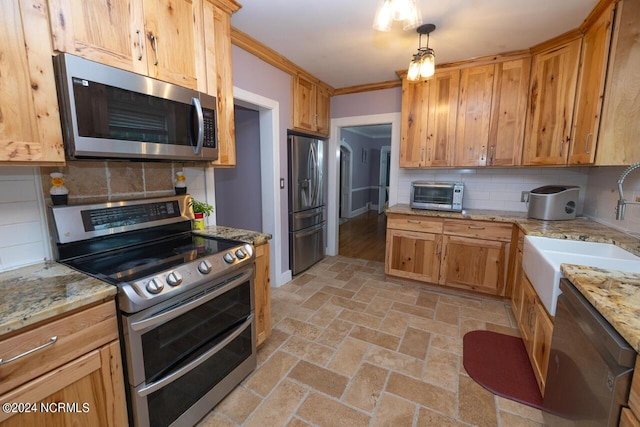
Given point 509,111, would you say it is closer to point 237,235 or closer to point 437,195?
point 437,195

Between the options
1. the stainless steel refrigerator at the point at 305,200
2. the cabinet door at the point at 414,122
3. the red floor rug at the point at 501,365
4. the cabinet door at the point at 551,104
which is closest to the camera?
the red floor rug at the point at 501,365

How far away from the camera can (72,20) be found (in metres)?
1.18

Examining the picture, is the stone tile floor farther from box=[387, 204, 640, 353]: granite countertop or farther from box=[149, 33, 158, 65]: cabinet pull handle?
box=[149, 33, 158, 65]: cabinet pull handle

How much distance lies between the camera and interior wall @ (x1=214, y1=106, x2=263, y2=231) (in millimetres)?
3254

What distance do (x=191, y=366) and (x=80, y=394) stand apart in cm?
43

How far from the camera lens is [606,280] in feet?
3.87

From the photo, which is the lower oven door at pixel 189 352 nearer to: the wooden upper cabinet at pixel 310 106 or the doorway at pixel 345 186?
the wooden upper cabinet at pixel 310 106

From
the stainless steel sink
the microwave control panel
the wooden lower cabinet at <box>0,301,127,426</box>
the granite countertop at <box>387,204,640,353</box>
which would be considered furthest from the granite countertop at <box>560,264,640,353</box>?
the microwave control panel

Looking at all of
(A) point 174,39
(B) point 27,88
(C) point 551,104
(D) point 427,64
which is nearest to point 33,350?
(B) point 27,88

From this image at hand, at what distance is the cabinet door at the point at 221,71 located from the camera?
1.77 m

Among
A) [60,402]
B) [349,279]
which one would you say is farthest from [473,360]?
[60,402]

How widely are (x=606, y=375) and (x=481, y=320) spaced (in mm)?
1818

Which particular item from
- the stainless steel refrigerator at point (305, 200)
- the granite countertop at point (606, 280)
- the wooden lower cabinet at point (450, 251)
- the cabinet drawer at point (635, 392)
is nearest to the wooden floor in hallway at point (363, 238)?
the stainless steel refrigerator at point (305, 200)

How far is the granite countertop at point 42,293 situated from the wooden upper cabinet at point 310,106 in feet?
8.47
